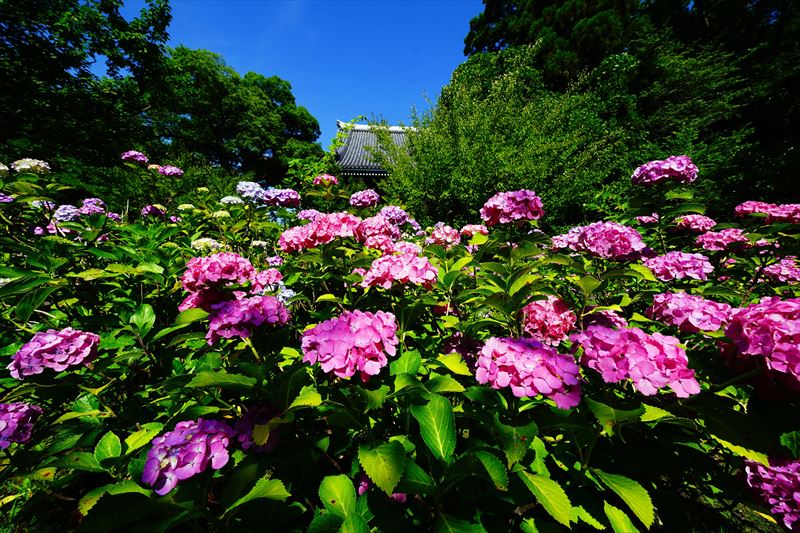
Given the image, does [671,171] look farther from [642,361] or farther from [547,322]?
[642,361]

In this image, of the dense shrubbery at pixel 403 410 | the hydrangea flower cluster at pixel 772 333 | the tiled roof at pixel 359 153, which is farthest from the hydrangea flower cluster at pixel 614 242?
the tiled roof at pixel 359 153

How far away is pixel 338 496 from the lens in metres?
0.89

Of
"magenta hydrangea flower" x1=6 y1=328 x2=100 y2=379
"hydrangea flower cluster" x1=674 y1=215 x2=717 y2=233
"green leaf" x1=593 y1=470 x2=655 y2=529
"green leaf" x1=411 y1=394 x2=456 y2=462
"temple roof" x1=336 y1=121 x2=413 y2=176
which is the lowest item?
"green leaf" x1=593 y1=470 x2=655 y2=529

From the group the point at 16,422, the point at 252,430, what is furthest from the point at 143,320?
the point at 252,430

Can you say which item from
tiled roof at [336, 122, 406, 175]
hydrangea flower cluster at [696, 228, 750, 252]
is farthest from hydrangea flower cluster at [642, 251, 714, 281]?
tiled roof at [336, 122, 406, 175]

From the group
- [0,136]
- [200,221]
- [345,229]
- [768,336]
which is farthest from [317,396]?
[0,136]

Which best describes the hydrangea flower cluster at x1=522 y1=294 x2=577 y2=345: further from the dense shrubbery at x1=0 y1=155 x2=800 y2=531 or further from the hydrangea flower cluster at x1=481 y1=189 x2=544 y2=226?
the hydrangea flower cluster at x1=481 y1=189 x2=544 y2=226

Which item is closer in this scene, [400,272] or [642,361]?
[642,361]

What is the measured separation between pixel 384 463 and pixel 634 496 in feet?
2.30

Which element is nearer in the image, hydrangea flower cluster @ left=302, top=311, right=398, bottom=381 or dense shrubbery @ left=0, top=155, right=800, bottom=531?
dense shrubbery @ left=0, top=155, right=800, bottom=531

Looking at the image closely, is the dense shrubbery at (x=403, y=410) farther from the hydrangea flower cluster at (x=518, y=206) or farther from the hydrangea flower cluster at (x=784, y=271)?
the hydrangea flower cluster at (x=784, y=271)

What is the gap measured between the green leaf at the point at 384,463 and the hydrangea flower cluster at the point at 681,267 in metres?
1.93

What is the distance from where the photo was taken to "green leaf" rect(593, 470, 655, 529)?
2.54ft

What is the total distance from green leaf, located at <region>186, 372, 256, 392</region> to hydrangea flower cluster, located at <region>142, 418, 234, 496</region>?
0.16 meters
